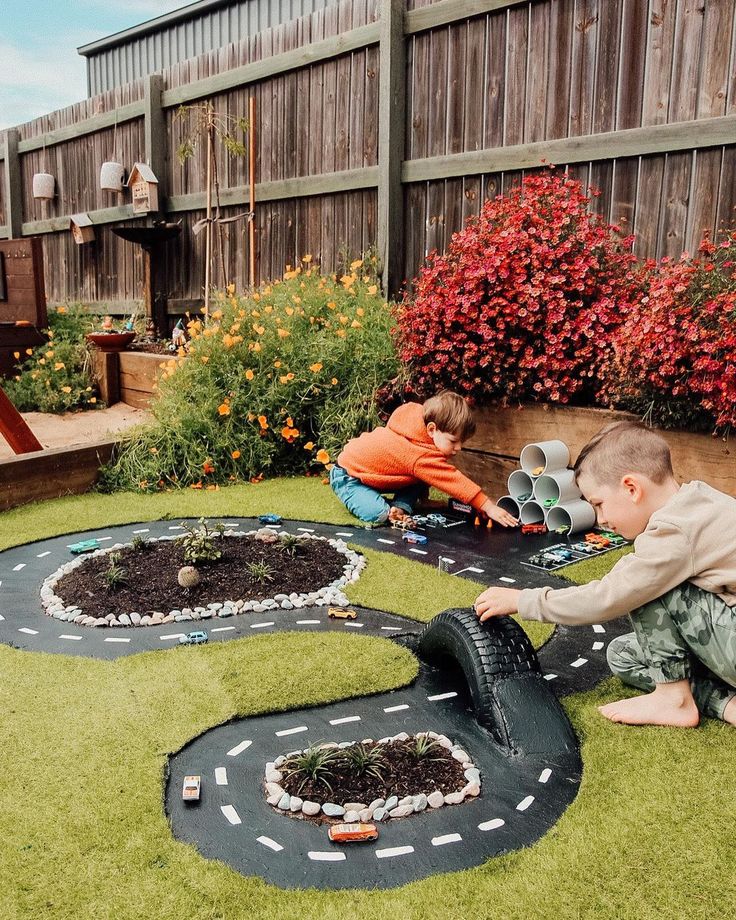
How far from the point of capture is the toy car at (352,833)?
1.87 m

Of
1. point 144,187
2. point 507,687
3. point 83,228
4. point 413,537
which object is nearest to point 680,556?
point 507,687

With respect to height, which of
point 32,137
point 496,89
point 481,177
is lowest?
point 481,177

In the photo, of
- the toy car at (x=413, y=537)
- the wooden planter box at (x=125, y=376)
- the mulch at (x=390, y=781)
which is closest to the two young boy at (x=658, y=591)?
the mulch at (x=390, y=781)

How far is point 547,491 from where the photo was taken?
461 cm

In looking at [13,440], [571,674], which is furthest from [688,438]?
[13,440]

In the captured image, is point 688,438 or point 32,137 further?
point 32,137

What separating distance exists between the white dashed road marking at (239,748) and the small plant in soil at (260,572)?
4.19 ft

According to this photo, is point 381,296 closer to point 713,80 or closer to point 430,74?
point 430,74

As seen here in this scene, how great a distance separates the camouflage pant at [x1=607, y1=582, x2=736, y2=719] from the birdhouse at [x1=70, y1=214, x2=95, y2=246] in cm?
1022

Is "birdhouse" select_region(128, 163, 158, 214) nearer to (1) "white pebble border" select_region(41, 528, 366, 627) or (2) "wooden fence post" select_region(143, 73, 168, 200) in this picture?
(2) "wooden fence post" select_region(143, 73, 168, 200)

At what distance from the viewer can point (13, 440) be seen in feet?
18.5

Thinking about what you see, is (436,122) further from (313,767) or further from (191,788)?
(191,788)

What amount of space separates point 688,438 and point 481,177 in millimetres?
2825

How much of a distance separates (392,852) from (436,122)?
5.67 metres
